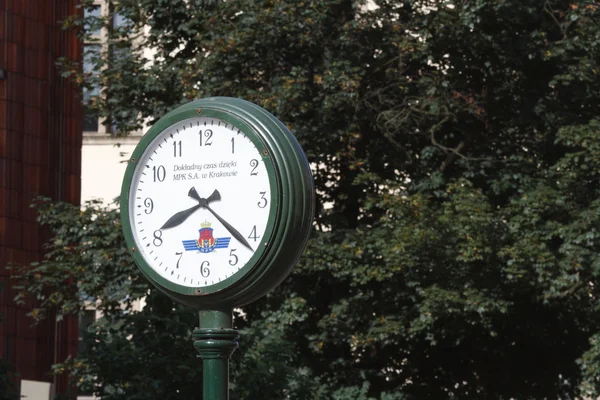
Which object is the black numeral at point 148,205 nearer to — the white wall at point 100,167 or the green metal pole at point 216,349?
the green metal pole at point 216,349

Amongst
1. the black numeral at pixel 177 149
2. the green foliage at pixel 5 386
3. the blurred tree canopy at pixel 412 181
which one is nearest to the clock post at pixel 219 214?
the black numeral at pixel 177 149

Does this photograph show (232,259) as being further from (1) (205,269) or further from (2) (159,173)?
(2) (159,173)

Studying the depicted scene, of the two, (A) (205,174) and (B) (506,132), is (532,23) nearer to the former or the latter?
(B) (506,132)

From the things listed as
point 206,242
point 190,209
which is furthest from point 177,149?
point 206,242

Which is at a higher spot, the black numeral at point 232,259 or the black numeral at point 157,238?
the black numeral at point 157,238

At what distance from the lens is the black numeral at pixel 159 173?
13.5 ft

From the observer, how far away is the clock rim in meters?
3.93

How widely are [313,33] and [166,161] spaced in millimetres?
14347

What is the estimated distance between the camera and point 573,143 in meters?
17.6

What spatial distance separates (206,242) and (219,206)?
113mm

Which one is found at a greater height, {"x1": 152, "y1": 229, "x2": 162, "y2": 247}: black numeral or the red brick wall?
the red brick wall

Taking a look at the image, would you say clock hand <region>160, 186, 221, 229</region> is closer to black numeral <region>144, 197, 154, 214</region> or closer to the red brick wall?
black numeral <region>144, 197, 154, 214</region>

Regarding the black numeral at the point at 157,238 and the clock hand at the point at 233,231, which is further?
the black numeral at the point at 157,238

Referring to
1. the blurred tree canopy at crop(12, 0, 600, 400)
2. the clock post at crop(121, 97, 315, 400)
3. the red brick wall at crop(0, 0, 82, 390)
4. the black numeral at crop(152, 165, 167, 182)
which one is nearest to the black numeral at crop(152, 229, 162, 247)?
the clock post at crop(121, 97, 315, 400)
